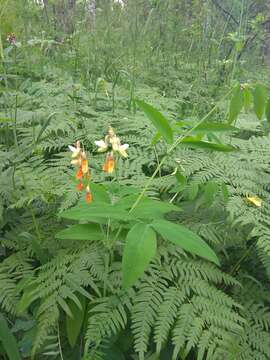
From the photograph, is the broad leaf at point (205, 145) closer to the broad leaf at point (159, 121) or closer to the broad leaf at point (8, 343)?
the broad leaf at point (159, 121)

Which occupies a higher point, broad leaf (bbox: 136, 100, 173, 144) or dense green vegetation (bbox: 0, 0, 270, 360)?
broad leaf (bbox: 136, 100, 173, 144)

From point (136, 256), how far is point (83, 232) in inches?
10.5

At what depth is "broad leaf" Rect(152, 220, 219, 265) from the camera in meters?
0.92

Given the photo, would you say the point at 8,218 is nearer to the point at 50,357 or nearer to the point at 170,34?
the point at 50,357

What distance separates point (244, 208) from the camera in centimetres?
138

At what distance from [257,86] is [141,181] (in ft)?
1.75

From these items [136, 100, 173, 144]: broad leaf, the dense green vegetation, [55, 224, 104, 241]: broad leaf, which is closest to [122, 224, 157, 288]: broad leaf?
the dense green vegetation

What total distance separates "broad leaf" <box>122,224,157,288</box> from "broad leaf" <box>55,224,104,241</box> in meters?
0.21

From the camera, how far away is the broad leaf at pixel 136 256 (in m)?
0.89

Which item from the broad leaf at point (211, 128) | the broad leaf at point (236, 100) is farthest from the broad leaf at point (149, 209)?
the broad leaf at point (236, 100)

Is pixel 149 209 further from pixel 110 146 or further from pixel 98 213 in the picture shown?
pixel 110 146

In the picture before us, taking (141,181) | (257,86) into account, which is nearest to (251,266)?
(141,181)

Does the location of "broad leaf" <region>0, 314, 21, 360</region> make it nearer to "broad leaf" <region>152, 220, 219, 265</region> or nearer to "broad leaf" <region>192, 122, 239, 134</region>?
"broad leaf" <region>152, 220, 219, 265</region>

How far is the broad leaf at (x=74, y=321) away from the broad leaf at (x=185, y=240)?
0.39 m
